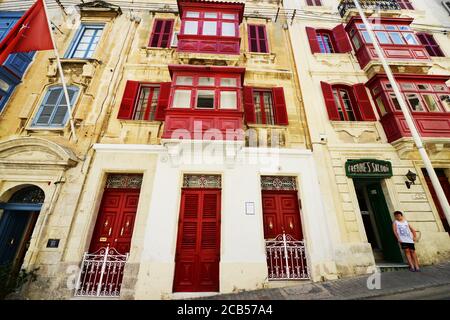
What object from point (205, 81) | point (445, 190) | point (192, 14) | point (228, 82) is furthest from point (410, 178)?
point (192, 14)

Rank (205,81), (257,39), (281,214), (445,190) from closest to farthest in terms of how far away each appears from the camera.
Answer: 1. (281,214)
2. (445,190)
3. (205,81)
4. (257,39)

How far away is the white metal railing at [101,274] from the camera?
5.42 meters

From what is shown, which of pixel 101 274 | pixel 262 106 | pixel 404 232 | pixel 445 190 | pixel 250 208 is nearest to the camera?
pixel 101 274

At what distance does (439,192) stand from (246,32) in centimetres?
1013

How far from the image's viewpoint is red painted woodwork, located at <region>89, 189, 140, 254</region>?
6207 mm

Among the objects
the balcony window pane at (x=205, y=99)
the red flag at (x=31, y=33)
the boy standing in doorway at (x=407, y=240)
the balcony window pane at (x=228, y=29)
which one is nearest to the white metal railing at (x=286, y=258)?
the boy standing in doorway at (x=407, y=240)

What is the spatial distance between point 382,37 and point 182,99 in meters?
9.62

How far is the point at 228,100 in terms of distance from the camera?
756cm

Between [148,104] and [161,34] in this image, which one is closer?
[148,104]

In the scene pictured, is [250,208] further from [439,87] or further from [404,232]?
[439,87]

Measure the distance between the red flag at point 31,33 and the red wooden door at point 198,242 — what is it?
7157 millimetres

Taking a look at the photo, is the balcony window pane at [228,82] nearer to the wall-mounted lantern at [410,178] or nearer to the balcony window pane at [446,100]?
the wall-mounted lantern at [410,178]
